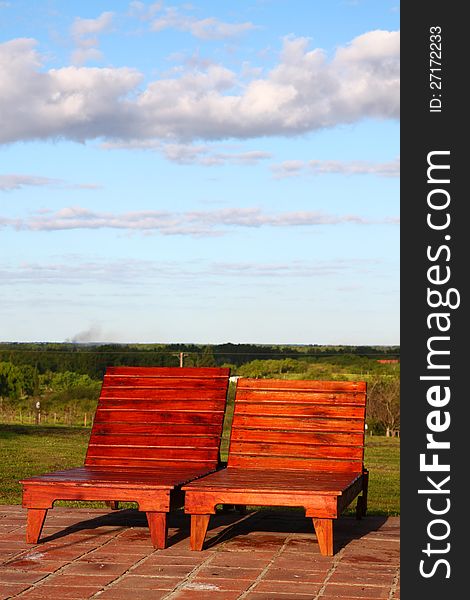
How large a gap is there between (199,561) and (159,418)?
1.60 m

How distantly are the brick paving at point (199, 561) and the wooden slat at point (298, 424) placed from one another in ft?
2.07

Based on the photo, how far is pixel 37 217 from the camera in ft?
55.5

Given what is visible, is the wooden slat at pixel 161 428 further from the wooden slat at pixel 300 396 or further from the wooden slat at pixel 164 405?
the wooden slat at pixel 300 396

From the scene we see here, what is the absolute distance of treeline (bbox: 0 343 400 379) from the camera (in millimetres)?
11266

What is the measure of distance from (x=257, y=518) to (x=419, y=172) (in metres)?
3.76

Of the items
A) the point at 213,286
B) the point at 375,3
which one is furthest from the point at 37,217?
the point at 375,3

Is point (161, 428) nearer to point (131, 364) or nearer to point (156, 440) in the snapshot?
point (156, 440)

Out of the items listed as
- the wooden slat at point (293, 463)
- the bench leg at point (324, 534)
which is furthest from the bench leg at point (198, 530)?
the wooden slat at point (293, 463)

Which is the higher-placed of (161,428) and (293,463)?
(161,428)

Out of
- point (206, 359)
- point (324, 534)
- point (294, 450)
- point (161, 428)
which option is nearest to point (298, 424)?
point (294, 450)

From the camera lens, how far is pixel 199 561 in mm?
5102

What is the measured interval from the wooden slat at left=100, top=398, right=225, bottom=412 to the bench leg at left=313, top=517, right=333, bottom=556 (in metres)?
1.44

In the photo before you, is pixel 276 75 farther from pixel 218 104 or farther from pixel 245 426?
pixel 245 426

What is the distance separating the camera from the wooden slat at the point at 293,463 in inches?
243
